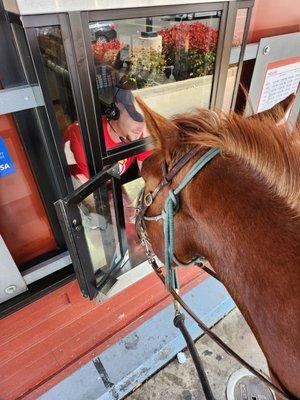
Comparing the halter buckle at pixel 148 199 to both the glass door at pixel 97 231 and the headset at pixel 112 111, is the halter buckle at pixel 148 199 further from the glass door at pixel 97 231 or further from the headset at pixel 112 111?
the headset at pixel 112 111

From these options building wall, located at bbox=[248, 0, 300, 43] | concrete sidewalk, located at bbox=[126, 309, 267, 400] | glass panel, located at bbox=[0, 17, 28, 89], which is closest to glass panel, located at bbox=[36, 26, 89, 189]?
glass panel, located at bbox=[0, 17, 28, 89]

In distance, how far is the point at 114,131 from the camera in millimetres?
1553

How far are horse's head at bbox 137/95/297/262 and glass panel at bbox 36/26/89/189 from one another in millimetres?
462

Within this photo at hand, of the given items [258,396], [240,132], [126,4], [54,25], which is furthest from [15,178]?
[258,396]

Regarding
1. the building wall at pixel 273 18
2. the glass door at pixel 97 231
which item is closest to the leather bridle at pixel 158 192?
the glass door at pixel 97 231

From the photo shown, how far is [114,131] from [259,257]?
1.07 meters

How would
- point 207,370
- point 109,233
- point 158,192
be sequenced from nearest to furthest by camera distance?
point 158,192 → point 109,233 → point 207,370

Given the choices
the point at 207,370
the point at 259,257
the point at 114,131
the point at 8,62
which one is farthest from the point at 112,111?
the point at 207,370

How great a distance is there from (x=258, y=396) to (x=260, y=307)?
166cm

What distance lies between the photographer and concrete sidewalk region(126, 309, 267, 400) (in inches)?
80.4

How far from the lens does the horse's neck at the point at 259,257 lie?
2.35 ft

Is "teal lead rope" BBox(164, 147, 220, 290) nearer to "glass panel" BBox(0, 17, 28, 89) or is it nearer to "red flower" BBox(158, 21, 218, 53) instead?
"glass panel" BBox(0, 17, 28, 89)

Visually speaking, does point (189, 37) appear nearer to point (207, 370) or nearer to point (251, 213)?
point (251, 213)

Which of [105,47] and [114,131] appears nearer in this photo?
[105,47]
